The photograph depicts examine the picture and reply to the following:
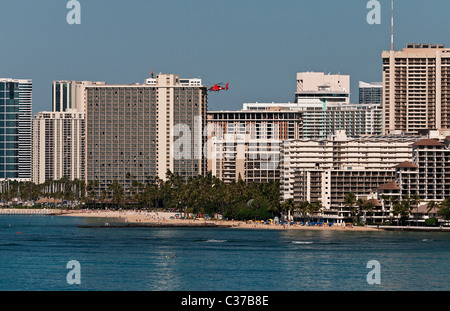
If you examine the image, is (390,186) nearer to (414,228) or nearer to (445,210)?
(414,228)

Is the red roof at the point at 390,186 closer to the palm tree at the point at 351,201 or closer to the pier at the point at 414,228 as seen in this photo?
the palm tree at the point at 351,201

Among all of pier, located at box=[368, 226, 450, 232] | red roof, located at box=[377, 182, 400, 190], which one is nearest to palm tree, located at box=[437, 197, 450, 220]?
pier, located at box=[368, 226, 450, 232]

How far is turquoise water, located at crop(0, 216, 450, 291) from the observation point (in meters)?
93.2

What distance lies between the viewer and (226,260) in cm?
11794

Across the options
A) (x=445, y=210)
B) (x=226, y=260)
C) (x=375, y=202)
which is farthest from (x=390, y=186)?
(x=226, y=260)

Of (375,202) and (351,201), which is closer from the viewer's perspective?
(375,202)

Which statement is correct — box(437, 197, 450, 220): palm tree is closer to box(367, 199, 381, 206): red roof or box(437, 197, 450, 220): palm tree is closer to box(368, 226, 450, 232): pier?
box(368, 226, 450, 232): pier

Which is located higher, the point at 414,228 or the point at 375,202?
the point at 375,202

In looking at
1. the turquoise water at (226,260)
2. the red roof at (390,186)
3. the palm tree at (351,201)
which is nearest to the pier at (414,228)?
the turquoise water at (226,260)

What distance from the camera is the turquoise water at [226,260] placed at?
93188 mm
